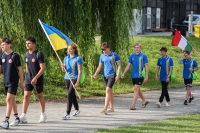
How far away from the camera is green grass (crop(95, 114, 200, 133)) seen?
9.22 m

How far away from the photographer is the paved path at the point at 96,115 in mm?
9555

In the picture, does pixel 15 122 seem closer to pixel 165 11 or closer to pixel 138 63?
pixel 138 63

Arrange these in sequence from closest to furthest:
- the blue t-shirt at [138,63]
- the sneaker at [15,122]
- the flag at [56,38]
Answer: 1. the sneaker at [15,122]
2. the flag at [56,38]
3. the blue t-shirt at [138,63]

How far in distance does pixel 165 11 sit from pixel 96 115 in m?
37.8

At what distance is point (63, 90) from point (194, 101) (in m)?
4.29

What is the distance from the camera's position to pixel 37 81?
10000 mm

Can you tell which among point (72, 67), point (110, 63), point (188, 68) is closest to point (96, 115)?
point (110, 63)

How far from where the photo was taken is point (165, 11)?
47906 mm

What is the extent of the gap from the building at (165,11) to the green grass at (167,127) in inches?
1195

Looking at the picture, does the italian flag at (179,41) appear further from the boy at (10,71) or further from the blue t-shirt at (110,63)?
the boy at (10,71)

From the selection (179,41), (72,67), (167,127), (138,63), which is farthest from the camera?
(179,41)

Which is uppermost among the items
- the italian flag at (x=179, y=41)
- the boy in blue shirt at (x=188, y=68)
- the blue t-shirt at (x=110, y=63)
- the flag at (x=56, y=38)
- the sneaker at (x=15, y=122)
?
the flag at (x=56, y=38)

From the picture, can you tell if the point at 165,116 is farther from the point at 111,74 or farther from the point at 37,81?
the point at 37,81

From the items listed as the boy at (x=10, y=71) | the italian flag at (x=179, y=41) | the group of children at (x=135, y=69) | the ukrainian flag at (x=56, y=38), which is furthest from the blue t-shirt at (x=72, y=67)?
the italian flag at (x=179, y=41)
